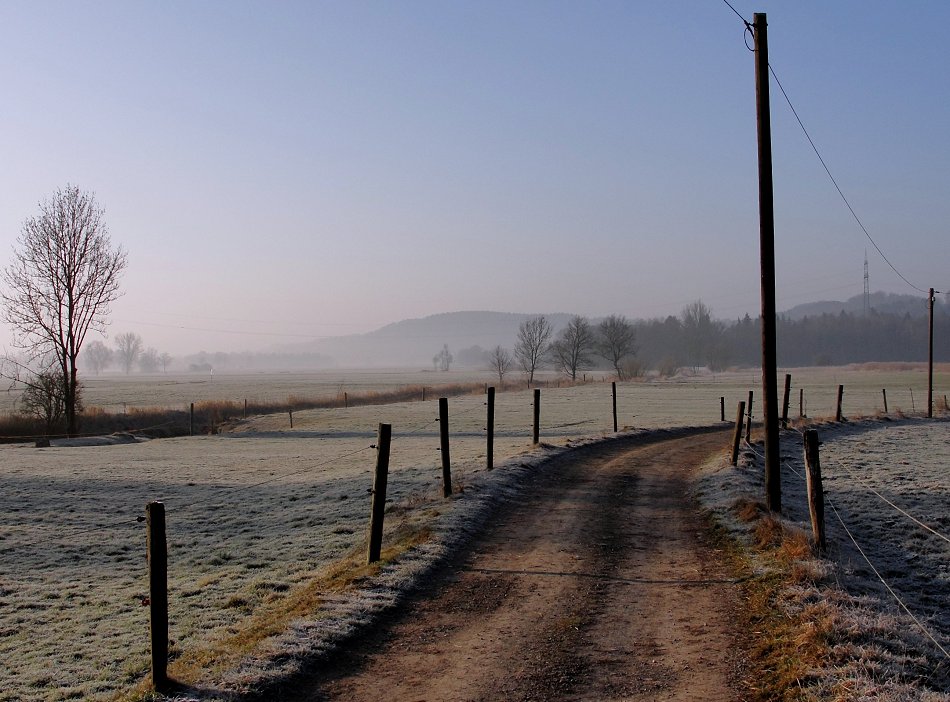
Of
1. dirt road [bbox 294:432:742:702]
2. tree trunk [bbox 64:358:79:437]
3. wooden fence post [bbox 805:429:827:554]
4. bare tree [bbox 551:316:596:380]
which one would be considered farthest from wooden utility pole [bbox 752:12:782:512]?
bare tree [bbox 551:316:596:380]

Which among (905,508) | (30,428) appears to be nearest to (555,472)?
(905,508)

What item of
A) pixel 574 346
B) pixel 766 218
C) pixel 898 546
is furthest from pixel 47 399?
pixel 574 346

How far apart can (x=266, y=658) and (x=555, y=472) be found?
12.8 m

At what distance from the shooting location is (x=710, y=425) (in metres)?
36.5

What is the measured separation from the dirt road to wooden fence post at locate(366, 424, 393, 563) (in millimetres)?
1185

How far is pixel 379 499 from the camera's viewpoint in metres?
11.1

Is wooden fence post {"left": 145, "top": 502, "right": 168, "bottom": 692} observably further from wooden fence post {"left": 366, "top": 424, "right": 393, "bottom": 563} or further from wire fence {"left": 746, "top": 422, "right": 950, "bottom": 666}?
wire fence {"left": 746, "top": 422, "right": 950, "bottom": 666}

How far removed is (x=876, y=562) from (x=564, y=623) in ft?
18.4

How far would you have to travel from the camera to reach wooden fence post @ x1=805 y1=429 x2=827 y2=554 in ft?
34.3

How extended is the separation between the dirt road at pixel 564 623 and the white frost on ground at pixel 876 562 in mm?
978

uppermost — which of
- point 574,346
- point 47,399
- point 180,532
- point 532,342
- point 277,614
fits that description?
point 532,342

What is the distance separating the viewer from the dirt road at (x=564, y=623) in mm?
6469

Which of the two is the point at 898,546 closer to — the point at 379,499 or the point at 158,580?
the point at 379,499

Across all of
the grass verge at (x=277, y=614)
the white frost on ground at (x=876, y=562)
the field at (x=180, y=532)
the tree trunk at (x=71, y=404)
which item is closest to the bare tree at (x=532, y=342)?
the tree trunk at (x=71, y=404)
